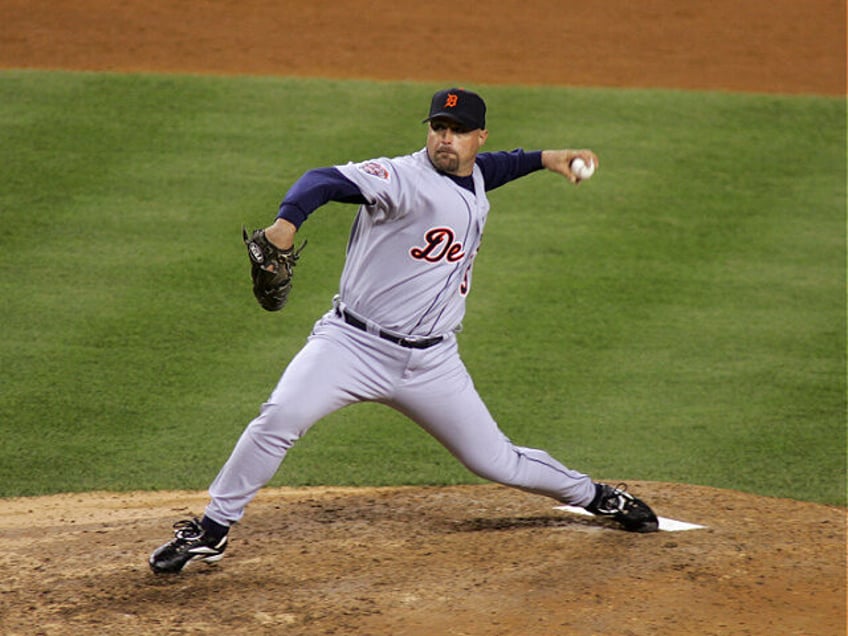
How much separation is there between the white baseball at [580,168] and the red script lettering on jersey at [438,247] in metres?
0.62

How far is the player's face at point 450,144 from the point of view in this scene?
4.96m

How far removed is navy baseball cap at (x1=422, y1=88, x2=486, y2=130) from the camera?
4.90 meters

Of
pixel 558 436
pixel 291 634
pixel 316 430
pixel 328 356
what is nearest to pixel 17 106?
pixel 316 430

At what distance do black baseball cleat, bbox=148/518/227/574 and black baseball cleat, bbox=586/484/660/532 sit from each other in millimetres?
1569

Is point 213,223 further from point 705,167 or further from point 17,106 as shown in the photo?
point 705,167

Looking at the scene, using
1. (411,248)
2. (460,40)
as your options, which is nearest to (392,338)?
(411,248)

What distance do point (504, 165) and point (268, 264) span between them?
1306mm

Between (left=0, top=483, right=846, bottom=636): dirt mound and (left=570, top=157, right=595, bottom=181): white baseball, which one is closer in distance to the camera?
(left=0, top=483, right=846, bottom=636): dirt mound

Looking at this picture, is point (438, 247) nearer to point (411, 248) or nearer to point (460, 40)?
point (411, 248)

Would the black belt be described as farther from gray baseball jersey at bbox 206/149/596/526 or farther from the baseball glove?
the baseball glove

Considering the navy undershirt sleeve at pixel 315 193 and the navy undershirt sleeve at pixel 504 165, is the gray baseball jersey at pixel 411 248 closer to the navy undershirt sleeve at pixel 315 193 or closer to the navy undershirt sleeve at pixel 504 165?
the navy undershirt sleeve at pixel 315 193

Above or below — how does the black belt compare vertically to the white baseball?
below

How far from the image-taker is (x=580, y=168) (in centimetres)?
525

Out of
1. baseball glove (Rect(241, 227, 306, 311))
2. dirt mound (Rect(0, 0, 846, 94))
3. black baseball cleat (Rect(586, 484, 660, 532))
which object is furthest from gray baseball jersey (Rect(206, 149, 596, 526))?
dirt mound (Rect(0, 0, 846, 94))
